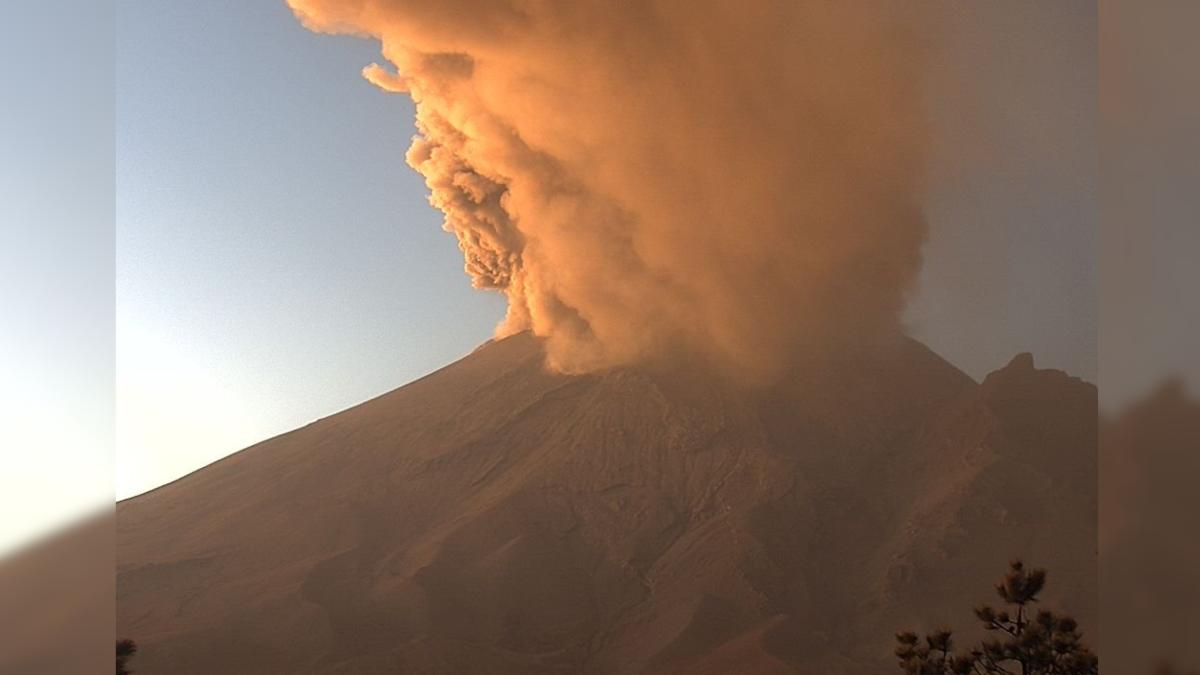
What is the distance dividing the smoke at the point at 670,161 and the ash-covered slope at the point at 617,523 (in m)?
0.38

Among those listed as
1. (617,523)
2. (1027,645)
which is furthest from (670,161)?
(1027,645)

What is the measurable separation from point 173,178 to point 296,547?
8.34 feet

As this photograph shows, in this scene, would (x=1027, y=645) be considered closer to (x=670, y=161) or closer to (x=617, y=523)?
(x=617, y=523)

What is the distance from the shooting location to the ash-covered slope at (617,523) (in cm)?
724

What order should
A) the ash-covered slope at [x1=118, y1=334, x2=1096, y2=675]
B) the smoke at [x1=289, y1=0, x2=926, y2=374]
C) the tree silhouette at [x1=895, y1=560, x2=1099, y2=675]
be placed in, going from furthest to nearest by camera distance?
the smoke at [x1=289, y1=0, x2=926, y2=374] < the ash-covered slope at [x1=118, y1=334, x2=1096, y2=675] < the tree silhouette at [x1=895, y1=560, x2=1099, y2=675]

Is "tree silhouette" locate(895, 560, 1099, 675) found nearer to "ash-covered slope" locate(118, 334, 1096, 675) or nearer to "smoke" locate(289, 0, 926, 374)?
"ash-covered slope" locate(118, 334, 1096, 675)

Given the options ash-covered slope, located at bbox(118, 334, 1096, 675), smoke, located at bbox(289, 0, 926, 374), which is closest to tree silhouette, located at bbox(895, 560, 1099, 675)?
ash-covered slope, located at bbox(118, 334, 1096, 675)

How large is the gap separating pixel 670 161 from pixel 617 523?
7.55 ft

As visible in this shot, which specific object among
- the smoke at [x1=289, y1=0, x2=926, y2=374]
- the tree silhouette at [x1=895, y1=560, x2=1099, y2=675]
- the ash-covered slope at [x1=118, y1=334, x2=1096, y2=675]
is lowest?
the tree silhouette at [x1=895, y1=560, x2=1099, y2=675]

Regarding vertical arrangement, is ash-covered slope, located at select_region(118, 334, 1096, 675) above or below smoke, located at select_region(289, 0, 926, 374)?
below

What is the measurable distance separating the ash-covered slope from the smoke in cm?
38

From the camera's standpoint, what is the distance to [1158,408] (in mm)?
1268

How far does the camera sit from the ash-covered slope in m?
7.24

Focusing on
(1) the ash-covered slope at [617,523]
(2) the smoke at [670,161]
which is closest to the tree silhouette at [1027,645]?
(1) the ash-covered slope at [617,523]
